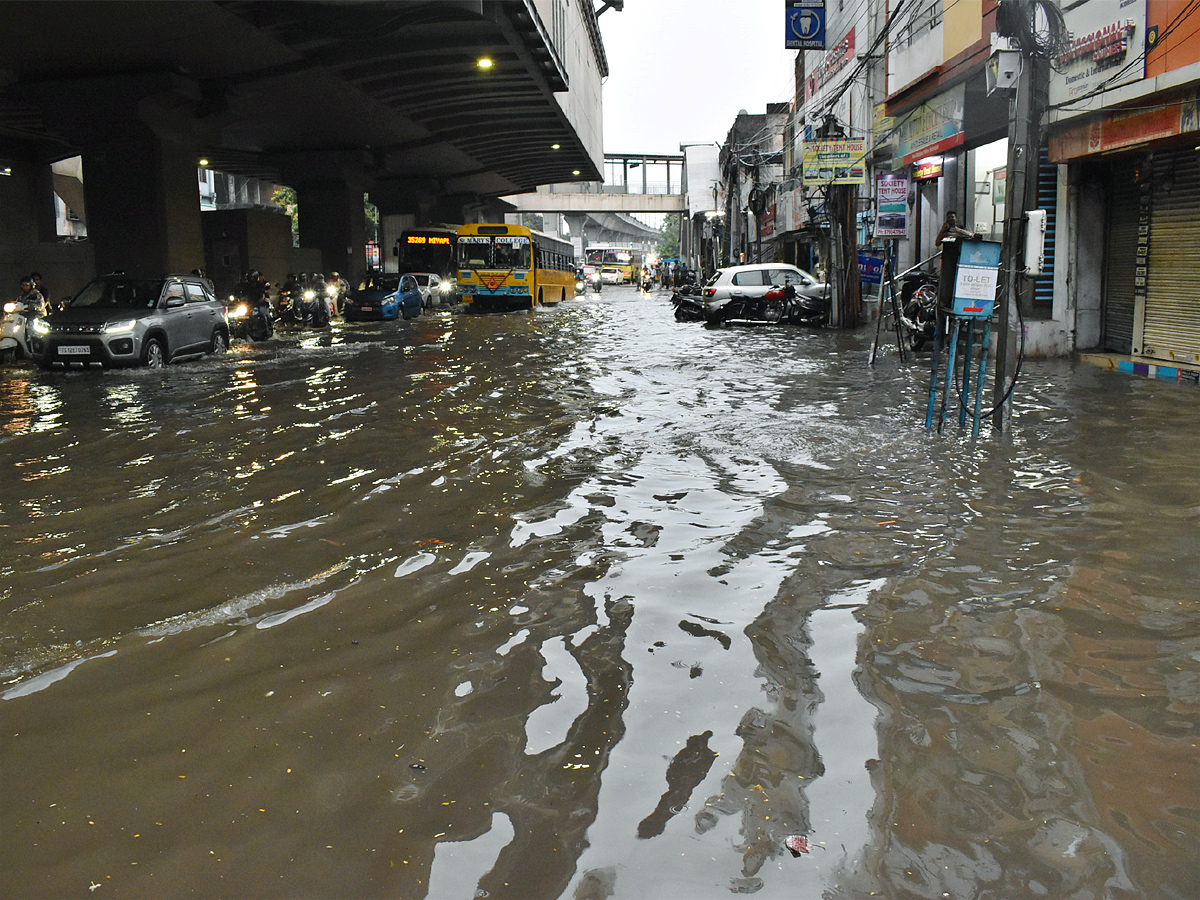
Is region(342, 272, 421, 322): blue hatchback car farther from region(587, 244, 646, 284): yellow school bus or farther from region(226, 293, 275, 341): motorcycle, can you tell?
region(587, 244, 646, 284): yellow school bus

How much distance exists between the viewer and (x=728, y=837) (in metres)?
2.90

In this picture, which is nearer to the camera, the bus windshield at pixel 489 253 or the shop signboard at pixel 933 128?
the shop signboard at pixel 933 128

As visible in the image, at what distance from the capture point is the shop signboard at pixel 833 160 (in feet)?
74.3

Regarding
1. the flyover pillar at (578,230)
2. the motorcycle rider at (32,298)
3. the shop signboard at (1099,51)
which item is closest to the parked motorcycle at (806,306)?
the shop signboard at (1099,51)

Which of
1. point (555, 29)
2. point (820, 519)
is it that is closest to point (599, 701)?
point (820, 519)

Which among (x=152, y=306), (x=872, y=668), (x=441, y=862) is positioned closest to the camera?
(x=441, y=862)

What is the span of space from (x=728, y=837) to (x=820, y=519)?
3606 mm

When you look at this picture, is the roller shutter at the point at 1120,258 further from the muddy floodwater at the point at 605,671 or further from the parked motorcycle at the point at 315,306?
the parked motorcycle at the point at 315,306

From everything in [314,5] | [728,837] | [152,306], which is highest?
[314,5]

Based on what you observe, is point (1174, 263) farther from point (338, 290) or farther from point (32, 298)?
point (338, 290)

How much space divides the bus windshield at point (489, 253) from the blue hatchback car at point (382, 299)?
13.4ft

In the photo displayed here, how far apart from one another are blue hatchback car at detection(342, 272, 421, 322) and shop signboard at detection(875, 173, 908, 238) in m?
16.0

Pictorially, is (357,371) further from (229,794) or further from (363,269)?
(363,269)

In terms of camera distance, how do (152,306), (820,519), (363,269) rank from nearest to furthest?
1. (820,519)
2. (152,306)
3. (363,269)
